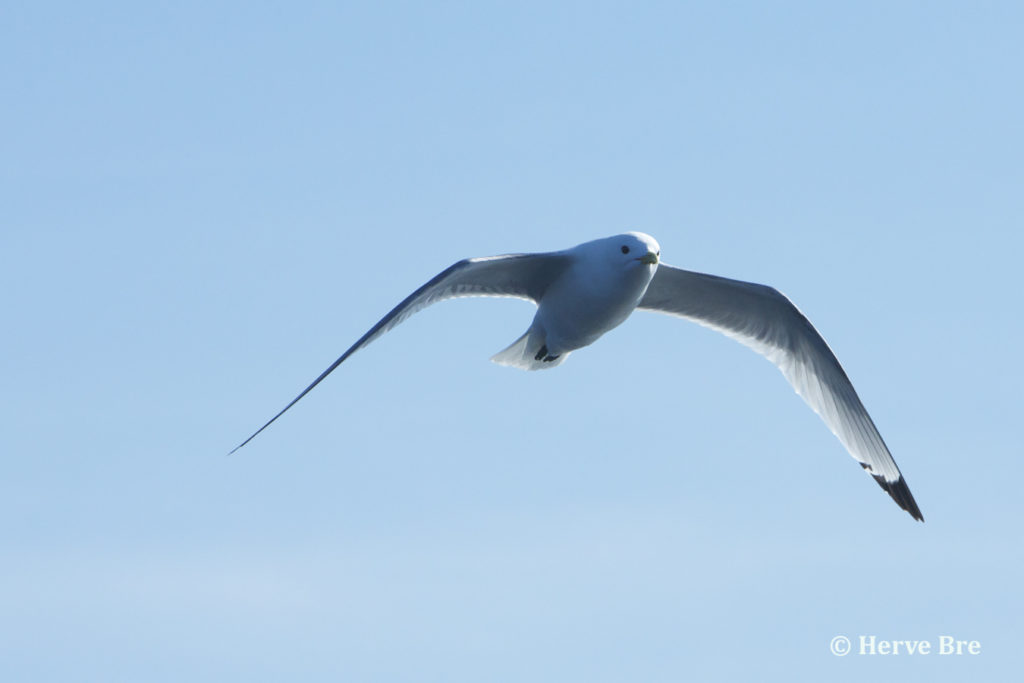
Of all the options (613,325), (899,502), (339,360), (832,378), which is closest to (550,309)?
(613,325)

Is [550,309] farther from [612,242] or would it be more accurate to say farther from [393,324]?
[393,324]

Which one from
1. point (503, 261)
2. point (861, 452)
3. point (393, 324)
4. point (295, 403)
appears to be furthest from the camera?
point (861, 452)

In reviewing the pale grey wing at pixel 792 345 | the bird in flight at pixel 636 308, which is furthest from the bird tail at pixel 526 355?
the pale grey wing at pixel 792 345

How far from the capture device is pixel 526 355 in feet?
40.1

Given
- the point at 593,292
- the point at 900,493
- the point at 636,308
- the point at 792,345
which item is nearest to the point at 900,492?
the point at 900,493

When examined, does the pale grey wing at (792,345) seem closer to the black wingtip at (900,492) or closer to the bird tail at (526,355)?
the black wingtip at (900,492)

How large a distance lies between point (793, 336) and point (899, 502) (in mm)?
2036

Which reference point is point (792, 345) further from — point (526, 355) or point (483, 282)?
point (483, 282)

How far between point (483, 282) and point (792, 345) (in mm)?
3466

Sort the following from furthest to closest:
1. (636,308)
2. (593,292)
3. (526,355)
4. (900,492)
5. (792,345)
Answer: (900,492) < (792,345) < (636,308) < (526,355) < (593,292)

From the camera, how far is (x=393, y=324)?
10133mm

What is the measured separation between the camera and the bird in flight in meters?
10.6

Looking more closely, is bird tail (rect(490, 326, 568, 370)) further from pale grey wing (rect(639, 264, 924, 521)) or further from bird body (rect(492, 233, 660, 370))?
pale grey wing (rect(639, 264, 924, 521))

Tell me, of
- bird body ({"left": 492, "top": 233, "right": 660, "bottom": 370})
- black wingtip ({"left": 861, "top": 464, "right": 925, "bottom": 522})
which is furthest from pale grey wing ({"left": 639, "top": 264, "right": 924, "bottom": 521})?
bird body ({"left": 492, "top": 233, "right": 660, "bottom": 370})
